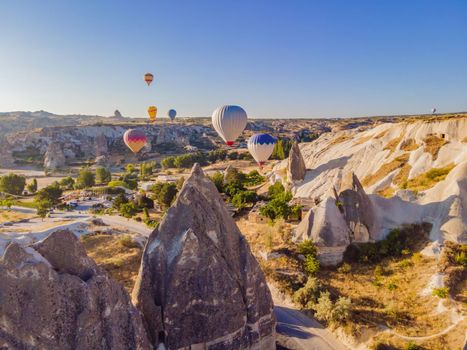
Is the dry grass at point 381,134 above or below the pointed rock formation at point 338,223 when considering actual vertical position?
above

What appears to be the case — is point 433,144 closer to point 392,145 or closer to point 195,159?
point 392,145

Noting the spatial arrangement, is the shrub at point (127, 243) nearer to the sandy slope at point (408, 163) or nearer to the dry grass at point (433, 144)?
the sandy slope at point (408, 163)

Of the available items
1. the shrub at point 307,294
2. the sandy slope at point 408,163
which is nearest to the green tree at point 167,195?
the sandy slope at point 408,163

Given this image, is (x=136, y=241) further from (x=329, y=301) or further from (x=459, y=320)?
(x=459, y=320)

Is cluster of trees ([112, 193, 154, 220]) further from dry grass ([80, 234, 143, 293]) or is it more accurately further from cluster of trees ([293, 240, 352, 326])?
cluster of trees ([293, 240, 352, 326])

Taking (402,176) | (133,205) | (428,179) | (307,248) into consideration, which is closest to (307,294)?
(307,248)

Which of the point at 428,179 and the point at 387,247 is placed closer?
the point at 387,247
